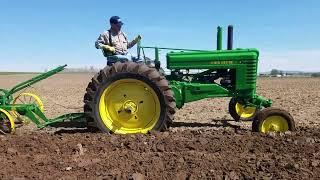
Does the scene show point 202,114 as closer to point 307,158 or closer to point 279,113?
point 279,113

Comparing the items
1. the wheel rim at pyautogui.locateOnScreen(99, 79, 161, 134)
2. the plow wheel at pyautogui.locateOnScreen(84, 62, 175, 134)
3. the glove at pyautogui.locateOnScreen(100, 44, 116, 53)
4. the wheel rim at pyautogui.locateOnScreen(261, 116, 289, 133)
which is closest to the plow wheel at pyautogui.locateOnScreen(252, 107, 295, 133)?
the wheel rim at pyautogui.locateOnScreen(261, 116, 289, 133)

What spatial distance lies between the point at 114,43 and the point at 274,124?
3144 millimetres

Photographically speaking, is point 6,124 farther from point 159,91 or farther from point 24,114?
point 159,91

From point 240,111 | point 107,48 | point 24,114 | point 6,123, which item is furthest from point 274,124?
point 6,123

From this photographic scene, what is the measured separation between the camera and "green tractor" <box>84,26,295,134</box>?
8219 millimetres

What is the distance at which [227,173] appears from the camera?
5.62 metres

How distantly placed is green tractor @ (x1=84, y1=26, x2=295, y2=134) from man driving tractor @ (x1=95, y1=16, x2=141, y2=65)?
329 millimetres

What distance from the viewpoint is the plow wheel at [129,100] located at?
26.9 ft

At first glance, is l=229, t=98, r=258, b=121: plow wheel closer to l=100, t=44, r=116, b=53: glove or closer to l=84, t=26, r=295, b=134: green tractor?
l=84, t=26, r=295, b=134: green tractor

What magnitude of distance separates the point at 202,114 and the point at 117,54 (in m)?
3.86

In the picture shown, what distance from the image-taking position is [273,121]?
8.24 m

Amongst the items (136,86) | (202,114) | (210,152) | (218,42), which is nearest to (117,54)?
(136,86)

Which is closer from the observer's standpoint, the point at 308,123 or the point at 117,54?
the point at 117,54

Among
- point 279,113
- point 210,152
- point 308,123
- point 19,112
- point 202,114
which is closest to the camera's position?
point 210,152
